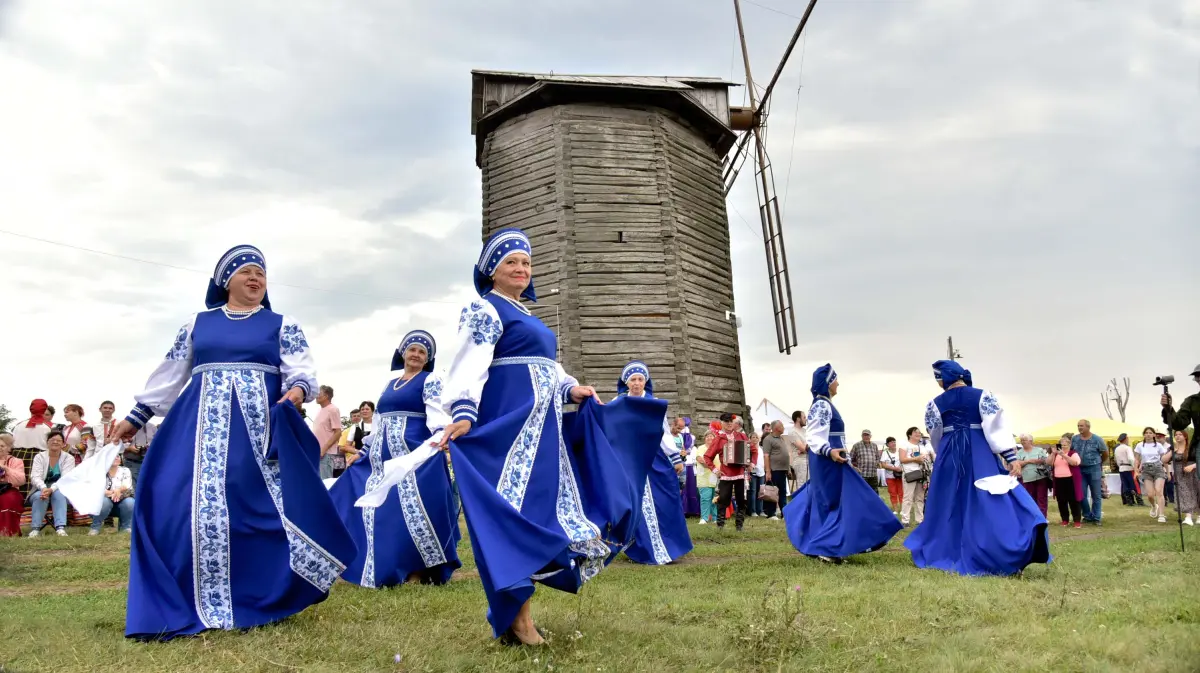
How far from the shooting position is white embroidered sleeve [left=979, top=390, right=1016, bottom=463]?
272 inches

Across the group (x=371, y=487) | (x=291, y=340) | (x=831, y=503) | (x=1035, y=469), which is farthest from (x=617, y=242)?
(x=291, y=340)

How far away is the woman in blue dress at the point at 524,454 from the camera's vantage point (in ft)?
12.3

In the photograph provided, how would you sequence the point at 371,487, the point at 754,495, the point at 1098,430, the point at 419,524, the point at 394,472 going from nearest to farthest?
the point at 394,472, the point at 419,524, the point at 371,487, the point at 754,495, the point at 1098,430

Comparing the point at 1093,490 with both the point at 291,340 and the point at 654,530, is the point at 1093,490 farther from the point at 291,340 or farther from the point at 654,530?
the point at 291,340

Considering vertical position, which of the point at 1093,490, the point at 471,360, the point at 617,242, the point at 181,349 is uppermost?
the point at 617,242

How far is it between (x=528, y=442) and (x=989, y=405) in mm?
4596

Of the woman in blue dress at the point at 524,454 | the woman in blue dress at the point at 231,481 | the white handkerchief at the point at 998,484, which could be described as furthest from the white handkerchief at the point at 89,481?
the white handkerchief at the point at 998,484

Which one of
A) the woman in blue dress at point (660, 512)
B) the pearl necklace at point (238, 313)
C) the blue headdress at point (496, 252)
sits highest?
the blue headdress at point (496, 252)

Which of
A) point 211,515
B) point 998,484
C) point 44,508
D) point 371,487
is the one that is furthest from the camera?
point 44,508

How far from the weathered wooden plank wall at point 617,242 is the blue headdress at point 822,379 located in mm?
9194

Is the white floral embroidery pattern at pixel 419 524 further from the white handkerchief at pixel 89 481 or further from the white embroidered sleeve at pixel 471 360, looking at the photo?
the white embroidered sleeve at pixel 471 360

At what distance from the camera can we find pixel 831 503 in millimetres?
7848

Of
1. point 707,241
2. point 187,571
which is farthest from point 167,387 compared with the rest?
point 707,241

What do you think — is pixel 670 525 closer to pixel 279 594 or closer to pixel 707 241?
pixel 279 594
